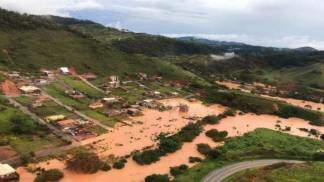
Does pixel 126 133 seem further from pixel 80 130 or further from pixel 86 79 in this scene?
pixel 86 79

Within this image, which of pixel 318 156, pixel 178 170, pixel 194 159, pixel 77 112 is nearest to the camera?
pixel 178 170

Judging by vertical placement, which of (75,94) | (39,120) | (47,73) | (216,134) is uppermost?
(47,73)

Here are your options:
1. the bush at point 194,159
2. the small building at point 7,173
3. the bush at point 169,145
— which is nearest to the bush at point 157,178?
the bush at point 194,159

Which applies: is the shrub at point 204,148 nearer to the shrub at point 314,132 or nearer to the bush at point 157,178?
the bush at point 157,178

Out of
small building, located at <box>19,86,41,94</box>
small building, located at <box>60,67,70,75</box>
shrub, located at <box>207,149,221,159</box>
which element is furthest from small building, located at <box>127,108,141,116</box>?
small building, located at <box>60,67,70,75</box>

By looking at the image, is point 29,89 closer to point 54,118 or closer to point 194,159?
point 54,118

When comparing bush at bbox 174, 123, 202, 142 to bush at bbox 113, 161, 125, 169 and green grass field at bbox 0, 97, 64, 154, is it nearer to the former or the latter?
bush at bbox 113, 161, 125, 169

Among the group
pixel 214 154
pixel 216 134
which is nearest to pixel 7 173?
pixel 214 154
